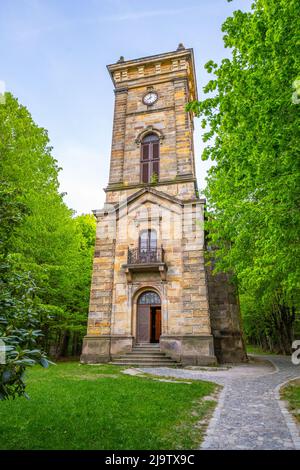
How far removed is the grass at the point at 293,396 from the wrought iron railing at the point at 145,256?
897 centimetres

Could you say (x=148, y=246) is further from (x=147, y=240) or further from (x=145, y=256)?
(x=145, y=256)

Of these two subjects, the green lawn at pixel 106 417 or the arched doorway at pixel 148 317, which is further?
the arched doorway at pixel 148 317

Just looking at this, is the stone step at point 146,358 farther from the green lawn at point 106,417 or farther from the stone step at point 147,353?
the green lawn at point 106,417

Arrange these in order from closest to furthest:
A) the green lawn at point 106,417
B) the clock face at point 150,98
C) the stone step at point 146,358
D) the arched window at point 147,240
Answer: the green lawn at point 106,417 < the stone step at point 146,358 < the arched window at point 147,240 < the clock face at point 150,98

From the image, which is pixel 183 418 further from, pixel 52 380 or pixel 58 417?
pixel 52 380

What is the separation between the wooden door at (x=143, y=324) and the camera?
56.0 ft

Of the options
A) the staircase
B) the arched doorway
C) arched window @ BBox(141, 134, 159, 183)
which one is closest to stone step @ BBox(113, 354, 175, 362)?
the staircase

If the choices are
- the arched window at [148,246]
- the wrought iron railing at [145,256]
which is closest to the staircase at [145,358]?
the wrought iron railing at [145,256]

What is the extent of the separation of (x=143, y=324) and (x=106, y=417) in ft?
38.6

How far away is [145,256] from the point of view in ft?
58.3
